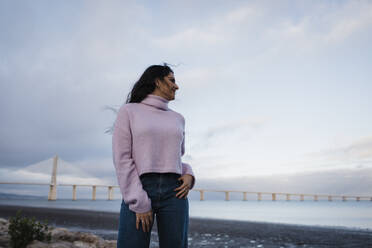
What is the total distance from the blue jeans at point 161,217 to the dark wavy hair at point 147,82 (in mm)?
570

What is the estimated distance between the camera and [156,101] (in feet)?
6.68

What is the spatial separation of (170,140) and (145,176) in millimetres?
283

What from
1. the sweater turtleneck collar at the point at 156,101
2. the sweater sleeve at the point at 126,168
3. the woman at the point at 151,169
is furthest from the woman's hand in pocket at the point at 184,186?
the sweater turtleneck collar at the point at 156,101

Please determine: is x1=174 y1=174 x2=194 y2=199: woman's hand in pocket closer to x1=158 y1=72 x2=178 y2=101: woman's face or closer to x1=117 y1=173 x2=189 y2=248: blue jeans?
x1=117 y1=173 x2=189 y2=248: blue jeans

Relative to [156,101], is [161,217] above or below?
below

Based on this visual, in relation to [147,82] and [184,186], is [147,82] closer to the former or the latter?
[147,82]

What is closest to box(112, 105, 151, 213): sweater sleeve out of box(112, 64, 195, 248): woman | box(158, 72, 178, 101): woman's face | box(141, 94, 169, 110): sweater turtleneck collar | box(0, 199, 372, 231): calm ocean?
box(112, 64, 195, 248): woman

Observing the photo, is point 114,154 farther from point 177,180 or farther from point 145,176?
point 177,180

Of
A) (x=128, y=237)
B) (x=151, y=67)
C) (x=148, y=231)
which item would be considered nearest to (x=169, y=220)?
(x=148, y=231)

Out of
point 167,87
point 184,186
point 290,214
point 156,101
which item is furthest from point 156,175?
point 290,214

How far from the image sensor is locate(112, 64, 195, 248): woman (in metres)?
1.72

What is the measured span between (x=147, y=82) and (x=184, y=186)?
737 mm

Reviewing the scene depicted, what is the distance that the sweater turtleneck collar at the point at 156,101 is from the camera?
2.03 metres

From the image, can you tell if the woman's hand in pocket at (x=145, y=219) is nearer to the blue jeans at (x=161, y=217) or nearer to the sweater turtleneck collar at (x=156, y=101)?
the blue jeans at (x=161, y=217)
